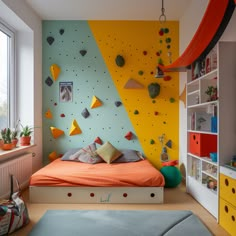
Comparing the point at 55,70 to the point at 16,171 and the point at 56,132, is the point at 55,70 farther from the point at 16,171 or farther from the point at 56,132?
the point at 16,171

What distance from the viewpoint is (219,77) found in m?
2.31

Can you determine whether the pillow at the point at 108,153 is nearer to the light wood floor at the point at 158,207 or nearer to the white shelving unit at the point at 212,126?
the light wood floor at the point at 158,207

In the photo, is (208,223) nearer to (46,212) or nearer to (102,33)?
(46,212)

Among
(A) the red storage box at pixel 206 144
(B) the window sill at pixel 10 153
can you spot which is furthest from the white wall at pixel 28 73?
(A) the red storage box at pixel 206 144

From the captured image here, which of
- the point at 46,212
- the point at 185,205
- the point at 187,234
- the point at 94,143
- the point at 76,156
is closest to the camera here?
the point at 187,234

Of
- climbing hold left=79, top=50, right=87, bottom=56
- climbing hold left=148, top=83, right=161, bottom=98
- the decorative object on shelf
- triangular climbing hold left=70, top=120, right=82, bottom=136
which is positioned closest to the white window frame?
triangular climbing hold left=70, top=120, right=82, bottom=136

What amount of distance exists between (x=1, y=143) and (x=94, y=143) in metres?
1.45

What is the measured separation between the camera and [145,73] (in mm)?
4012

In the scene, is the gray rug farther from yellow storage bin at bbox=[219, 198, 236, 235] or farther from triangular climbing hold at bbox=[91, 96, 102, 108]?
triangular climbing hold at bbox=[91, 96, 102, 108]

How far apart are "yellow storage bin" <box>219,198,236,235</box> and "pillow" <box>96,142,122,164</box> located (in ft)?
5.54

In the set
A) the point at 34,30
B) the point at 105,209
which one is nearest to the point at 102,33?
the point at 34,30

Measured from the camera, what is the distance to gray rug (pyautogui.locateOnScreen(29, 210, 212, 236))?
210 cm

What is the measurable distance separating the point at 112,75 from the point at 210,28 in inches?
81.2

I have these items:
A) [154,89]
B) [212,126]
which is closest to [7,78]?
[154,89]
